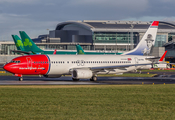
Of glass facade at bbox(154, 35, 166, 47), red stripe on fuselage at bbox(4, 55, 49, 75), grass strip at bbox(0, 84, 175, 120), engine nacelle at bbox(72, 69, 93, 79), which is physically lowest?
grass strip at bbox(0, 84, 175, 120)

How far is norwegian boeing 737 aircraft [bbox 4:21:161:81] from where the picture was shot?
4200 centimetres

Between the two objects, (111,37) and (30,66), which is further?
(111,37)

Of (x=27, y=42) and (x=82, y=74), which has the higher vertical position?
(x=27, y=42)

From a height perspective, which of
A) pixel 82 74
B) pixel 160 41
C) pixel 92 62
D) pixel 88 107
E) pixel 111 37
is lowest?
pixel 88 107

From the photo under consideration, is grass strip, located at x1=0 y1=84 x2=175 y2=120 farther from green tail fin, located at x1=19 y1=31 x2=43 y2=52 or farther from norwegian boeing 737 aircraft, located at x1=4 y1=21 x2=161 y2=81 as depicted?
green tail fin, located at x1=19 y1=31 x2=43 y2=52

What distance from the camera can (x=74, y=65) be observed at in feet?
146

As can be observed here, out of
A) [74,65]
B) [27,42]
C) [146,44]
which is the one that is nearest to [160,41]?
[27,42]

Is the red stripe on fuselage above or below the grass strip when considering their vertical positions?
above

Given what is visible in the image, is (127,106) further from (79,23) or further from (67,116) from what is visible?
(79,23)

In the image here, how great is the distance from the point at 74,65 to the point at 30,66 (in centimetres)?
678

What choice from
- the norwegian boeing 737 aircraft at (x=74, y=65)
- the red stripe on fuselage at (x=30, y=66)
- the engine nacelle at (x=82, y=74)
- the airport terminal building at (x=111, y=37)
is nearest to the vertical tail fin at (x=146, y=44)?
the norwegian boeing 737 aircraft at (x=74, y=65)

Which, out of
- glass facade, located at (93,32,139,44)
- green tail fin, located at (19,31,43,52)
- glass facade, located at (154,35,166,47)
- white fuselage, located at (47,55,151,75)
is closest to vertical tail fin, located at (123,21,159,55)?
white fuselage, located at (47,55,151,75)

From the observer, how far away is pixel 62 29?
191 metres

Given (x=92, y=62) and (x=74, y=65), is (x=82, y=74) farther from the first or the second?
(x=92, y=62)
